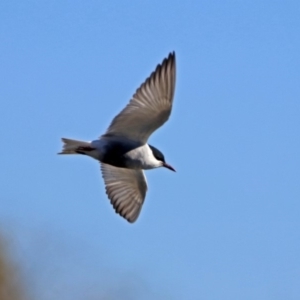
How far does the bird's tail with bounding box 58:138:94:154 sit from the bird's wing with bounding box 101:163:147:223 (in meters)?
2.04

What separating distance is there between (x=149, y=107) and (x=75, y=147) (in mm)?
1217

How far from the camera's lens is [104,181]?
2667 centimetres

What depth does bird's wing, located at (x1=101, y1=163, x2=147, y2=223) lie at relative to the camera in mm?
26281

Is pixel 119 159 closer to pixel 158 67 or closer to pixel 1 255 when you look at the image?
pixel 158 67

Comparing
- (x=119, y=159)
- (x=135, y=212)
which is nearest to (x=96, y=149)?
(x=119, y=159)

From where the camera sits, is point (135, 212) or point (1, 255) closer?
point (135, 212)

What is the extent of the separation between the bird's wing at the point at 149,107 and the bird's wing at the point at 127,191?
1.89 metres

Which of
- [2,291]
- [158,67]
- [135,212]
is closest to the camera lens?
[158,67]

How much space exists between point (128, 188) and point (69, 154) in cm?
210

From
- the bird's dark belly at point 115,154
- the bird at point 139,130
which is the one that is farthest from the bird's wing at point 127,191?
the bird's dark belly at point 115,154

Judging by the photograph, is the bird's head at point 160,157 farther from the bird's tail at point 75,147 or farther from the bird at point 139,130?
the bird's tail at point 75,147

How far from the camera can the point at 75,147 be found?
957 inches

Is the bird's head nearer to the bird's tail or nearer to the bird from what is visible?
the bird

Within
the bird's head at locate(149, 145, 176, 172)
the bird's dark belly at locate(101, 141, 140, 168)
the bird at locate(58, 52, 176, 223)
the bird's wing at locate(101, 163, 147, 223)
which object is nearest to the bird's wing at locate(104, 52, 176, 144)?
the bird at locate(58, 52, 176, 223)
